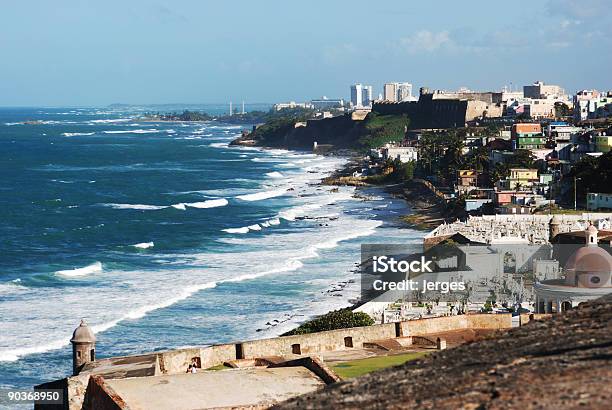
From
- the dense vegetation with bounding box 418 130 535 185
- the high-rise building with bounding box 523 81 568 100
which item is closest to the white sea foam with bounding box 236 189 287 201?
the dense vegetation with bounding box 418 130 535 185

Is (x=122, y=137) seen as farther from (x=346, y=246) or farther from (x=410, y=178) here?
(x=346, y=246)

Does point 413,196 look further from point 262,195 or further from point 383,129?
point 383,129

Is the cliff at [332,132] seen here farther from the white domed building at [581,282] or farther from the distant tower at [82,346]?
the distant tower at [82,346]

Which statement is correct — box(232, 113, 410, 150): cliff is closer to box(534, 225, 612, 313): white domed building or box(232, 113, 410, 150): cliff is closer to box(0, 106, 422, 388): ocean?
box(0, 106, 422, 388): ocean

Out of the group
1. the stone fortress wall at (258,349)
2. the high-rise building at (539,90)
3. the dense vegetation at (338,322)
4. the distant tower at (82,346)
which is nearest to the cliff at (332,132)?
the high-rise building at (539,90)

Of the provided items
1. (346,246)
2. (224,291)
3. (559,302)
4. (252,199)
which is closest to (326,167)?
(252,199)
